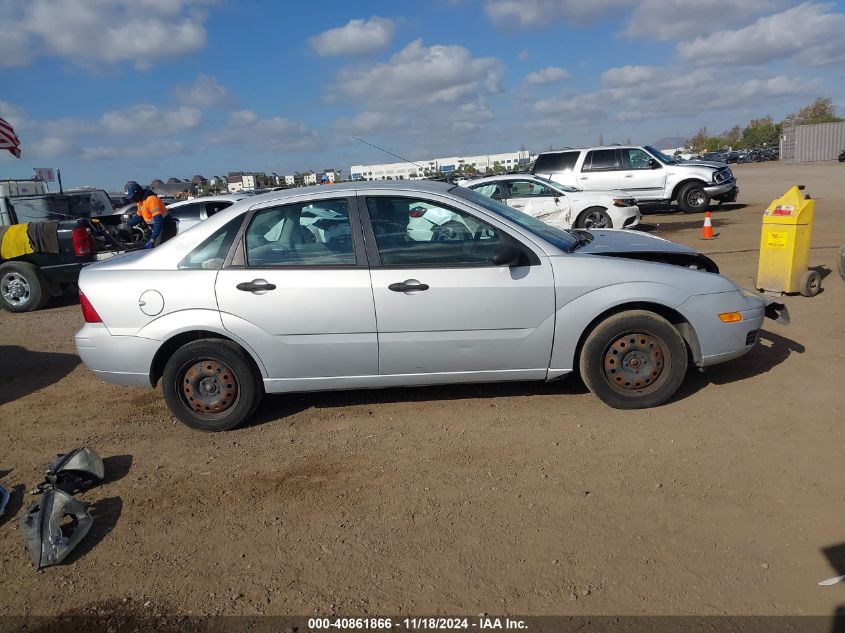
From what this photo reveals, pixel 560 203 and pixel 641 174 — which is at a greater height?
pixel 641 174

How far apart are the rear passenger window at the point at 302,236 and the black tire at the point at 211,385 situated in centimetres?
69

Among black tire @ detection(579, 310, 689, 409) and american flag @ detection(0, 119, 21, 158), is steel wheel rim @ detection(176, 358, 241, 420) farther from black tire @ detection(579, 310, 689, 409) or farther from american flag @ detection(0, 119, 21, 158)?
american flag @ detection(0, 119, 21, 158)

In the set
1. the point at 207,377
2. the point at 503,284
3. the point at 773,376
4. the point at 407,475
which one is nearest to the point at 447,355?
the point at 503,284

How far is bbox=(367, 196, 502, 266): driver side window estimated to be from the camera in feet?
14.4

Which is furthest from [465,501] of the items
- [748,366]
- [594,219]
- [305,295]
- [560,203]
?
[594,219]

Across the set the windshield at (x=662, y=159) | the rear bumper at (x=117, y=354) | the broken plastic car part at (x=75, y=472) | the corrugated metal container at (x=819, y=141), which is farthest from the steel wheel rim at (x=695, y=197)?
the corrugated metal container at (x=819, y=141)

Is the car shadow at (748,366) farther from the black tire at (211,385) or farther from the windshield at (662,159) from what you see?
the windshield at (662,159)

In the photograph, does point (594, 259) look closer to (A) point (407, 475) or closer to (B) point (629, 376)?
(B) point (629, 376)

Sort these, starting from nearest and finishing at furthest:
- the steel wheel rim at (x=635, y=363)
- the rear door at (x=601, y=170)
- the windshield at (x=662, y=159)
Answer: the steel wheel rim at (x=635, y=363), the rear door at (x=601, y=170), the windshield at (x=662, y=159)

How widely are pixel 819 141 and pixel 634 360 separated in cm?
5699

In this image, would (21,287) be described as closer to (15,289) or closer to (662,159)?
(15,289)

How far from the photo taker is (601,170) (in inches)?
664

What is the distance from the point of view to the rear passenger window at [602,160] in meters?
16.8

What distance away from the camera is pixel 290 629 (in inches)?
106
